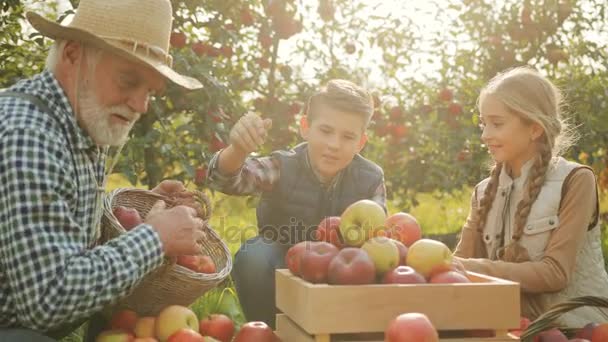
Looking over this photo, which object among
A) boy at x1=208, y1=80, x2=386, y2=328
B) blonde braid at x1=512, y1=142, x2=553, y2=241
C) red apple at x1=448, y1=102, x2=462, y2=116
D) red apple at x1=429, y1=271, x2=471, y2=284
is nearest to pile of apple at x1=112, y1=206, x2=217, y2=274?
boy at x1=208, y1=80, x2=386, y2=328

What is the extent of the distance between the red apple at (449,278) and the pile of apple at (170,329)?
61 centimetres

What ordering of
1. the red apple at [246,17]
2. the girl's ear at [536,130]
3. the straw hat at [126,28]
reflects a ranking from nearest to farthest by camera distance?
the straw hat at [126,28] < the girl's ear at [536,130] < the red apple at [246,17]

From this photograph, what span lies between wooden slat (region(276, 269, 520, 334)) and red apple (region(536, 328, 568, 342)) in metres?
0.21

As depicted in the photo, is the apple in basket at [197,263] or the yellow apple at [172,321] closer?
the yellow apple at [172,321]

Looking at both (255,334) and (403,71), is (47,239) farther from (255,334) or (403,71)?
(403,71)

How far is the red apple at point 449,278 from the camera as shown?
2340 mm

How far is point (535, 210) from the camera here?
319 cm

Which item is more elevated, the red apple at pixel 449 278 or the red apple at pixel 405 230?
the red apple at pixel 405 230

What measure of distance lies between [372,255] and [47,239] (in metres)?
1.00

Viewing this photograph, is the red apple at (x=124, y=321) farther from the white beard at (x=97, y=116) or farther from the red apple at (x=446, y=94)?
the red apple at (x=446, y=94)

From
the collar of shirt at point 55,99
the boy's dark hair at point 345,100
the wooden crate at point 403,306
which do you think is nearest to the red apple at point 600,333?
the wooden crate at point 403,306

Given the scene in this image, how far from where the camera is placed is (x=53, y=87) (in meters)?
2.30

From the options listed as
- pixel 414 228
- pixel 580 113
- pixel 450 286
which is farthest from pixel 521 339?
pixel 580 113

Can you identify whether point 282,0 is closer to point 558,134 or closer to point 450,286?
point 558,134
